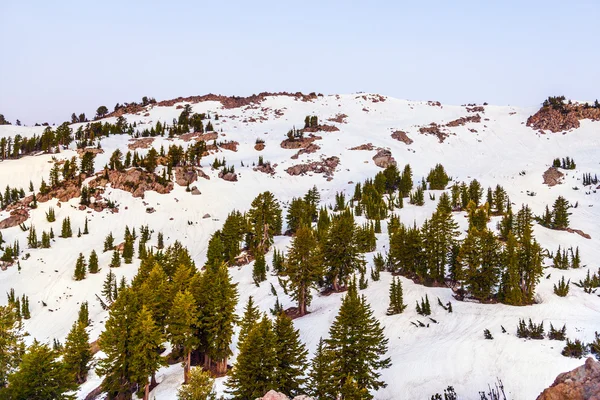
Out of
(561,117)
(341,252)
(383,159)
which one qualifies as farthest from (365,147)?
(341,252)

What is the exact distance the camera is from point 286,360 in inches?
934

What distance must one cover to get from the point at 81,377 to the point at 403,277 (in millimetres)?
35791

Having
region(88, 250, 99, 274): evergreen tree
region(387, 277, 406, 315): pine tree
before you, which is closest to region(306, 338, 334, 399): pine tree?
region(387, 277, 406, 315): pine tree

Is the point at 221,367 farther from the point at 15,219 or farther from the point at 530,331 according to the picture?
the point at 15,219

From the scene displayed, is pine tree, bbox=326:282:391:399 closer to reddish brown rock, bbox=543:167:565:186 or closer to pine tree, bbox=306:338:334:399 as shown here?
pine tree, bbox=306:338:334:399

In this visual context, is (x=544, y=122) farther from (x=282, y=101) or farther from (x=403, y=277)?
(x=403, y=277)

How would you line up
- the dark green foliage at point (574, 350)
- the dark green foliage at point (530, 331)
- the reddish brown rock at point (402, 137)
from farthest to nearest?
the reddish brown rock at point (402, 137) → the dark green foliage at point (530, 331) → the dark green foliage at point (574, 350)

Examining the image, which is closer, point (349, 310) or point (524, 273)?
point (349, 310)

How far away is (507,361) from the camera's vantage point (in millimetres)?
26891

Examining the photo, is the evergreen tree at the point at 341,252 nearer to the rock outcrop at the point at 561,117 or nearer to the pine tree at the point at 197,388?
the pine tree at the point at 197,388

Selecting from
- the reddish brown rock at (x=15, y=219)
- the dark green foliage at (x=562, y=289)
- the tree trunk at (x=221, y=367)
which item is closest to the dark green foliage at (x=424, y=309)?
the dark green foliage at (x=562, y=289)

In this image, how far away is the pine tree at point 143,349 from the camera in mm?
26422

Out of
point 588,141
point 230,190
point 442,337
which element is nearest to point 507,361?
point 442,337

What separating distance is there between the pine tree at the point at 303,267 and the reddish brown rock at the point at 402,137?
97.3m
